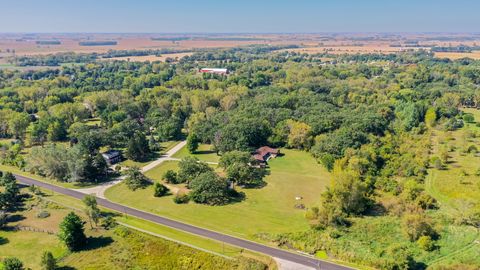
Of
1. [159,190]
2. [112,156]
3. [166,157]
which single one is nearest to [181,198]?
[159,190]

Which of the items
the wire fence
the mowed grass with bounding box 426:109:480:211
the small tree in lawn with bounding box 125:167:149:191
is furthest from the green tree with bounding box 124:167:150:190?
the mowed grass with bounding box 426:109:480:211

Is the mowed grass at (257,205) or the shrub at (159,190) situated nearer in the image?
the mowed grass at (257,205)

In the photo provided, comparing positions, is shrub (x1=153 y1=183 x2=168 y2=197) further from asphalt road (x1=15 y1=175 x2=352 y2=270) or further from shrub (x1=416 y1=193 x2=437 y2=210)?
shrub (x1=416 y1=193 x2=437 y2=210)

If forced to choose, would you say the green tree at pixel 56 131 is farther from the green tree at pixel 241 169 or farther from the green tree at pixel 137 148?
the green tree at pixel 241 169

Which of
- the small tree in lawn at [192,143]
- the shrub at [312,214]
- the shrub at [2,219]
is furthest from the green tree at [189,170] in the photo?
the shrub at [2,219]

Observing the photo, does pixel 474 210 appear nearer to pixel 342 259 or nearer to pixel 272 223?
pixel 342 259

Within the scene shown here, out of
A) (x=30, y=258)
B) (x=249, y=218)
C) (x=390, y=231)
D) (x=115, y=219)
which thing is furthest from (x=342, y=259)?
(x=30, y=258)
